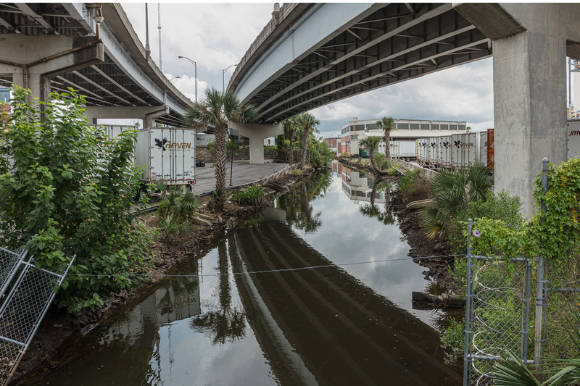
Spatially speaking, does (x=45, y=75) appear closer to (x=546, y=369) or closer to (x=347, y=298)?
(x=347, y=298)

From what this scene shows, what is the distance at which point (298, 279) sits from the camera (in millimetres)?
12773

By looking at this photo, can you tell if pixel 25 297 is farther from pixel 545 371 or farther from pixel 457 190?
pixel 457 190

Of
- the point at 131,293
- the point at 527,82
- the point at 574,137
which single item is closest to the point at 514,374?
the point at 527,82

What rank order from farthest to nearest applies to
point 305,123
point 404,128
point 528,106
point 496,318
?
point 404,128 → point 305,123 → point 528,106 → point 496,318

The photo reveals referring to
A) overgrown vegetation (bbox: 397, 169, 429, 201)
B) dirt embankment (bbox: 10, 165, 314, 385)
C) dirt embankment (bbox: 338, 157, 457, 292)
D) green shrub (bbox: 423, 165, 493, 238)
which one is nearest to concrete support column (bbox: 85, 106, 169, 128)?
dirt embankment (bbox: 10, 165, 314, 385)

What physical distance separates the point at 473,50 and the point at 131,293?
18.4 metres

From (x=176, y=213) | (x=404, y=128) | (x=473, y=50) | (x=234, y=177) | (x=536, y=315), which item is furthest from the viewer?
(x=404, y=128)

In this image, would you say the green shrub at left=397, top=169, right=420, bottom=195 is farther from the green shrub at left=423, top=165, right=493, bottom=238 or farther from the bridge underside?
the green shrub at left=423, top=165, right=493, bottom=238

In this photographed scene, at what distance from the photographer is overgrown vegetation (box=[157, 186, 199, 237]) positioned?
1582 centimetres

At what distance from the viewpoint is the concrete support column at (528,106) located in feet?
31.0

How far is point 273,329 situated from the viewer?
9031 mm

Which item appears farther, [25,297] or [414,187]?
[414,187]

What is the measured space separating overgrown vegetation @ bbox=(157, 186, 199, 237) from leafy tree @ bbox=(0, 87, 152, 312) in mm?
6523

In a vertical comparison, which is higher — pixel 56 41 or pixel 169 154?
pixel 56 41
